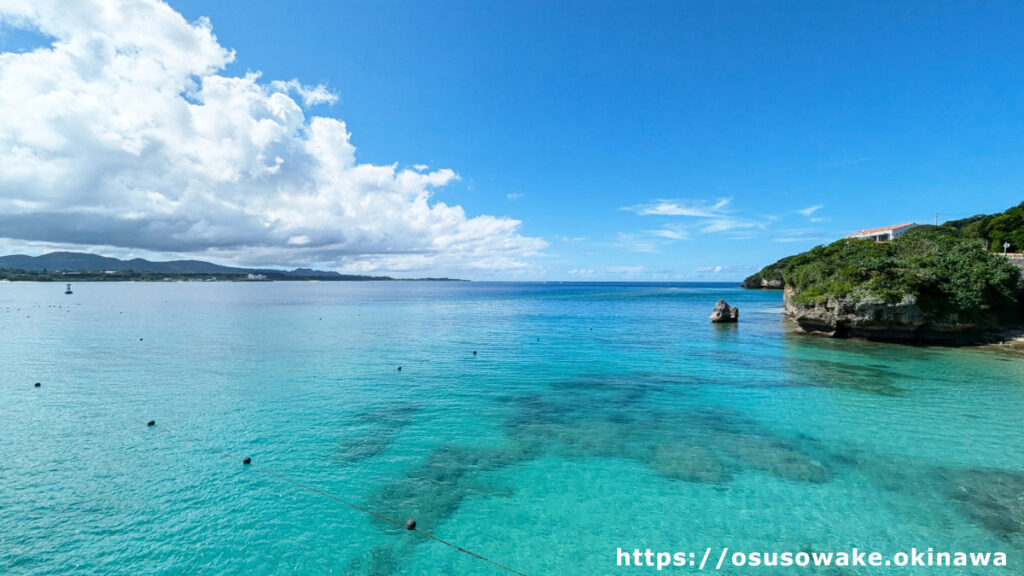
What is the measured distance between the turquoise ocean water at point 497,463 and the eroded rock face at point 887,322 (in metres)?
6.47

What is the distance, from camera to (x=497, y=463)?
13.1 meters

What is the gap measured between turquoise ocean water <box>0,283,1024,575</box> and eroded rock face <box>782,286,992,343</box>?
255 inches

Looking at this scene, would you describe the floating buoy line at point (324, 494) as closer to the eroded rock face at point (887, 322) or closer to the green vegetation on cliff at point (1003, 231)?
the eroded rock face at point (887, 322)

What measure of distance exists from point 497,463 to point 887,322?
126 feet

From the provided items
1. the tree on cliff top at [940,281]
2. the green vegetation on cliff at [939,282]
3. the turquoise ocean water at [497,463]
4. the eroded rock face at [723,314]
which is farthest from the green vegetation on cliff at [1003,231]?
the turquoise ocean water at [497,463]

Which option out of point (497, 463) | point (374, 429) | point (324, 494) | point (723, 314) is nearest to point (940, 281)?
point (723, 314)

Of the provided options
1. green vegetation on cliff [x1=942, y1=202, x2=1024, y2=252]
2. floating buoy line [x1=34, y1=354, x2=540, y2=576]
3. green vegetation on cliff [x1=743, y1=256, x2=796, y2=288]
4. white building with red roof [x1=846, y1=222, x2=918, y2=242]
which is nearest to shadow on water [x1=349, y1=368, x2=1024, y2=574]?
floating buoy line [x1=34, y1=354, x2=540, y2=576]

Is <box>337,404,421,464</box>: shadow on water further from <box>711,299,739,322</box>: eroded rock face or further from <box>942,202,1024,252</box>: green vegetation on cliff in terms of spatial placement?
<box>942,202,1024,252</box>: green vegetation on cliff

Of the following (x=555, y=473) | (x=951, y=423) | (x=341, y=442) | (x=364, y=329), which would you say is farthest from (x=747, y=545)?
(x=364, y=329)

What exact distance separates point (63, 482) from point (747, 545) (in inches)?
731

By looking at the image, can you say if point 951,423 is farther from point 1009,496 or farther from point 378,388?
point 378,388

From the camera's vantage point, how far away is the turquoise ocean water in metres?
9.23

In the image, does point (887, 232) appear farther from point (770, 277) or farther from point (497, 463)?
point (497, 463)

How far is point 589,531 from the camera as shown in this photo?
32.1 feet
